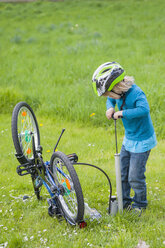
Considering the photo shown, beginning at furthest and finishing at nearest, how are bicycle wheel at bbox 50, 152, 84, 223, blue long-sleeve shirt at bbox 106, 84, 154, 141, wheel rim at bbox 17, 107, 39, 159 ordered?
wheel rim at bbox 17, 107, 39, 159
blue long-sleeve shirt at bbox 106, 84, 154, 141
bicycle wheel at bbox 50, 152, 84, 223

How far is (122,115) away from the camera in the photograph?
2828mm

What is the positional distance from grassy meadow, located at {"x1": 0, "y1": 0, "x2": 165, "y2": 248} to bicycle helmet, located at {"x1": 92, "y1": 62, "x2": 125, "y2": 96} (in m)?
1.27

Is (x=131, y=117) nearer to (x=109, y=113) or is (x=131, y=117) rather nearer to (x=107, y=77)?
(x=109, y=113)

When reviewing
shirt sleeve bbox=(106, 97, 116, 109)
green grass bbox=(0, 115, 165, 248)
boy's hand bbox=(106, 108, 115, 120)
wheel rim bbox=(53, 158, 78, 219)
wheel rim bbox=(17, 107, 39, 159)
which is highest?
shirt sleeve bbox=(106, 97, 116, 109)

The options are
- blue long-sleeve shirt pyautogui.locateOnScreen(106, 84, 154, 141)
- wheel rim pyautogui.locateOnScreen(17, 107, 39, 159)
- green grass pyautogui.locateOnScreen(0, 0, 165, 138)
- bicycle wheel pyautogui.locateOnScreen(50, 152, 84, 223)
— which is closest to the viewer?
bicycle wheel pyautogui.locateOnScreen(50, 152, 84, 223)

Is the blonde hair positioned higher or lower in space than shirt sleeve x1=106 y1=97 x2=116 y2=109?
higher

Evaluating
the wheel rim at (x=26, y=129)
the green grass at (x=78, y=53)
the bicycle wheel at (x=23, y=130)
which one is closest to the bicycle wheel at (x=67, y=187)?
the bicycle wheel at (x=23, y=130)

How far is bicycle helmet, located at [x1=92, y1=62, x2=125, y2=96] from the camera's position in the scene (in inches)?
111

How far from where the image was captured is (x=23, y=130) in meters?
3.73

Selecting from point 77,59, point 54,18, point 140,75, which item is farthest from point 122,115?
point 54,18

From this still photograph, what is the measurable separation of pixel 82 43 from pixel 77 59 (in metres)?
1.83

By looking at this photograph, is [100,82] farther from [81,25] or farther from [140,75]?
[81,25]

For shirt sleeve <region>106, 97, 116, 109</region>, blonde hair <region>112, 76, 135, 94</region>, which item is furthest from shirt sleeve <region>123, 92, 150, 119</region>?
shirt sleeve <region>106, 97, 116, 109</region>

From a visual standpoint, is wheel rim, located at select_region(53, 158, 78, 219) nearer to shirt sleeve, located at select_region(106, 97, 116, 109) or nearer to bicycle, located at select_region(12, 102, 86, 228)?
bicycle, located at select_region(12, 102, 86, 228)
